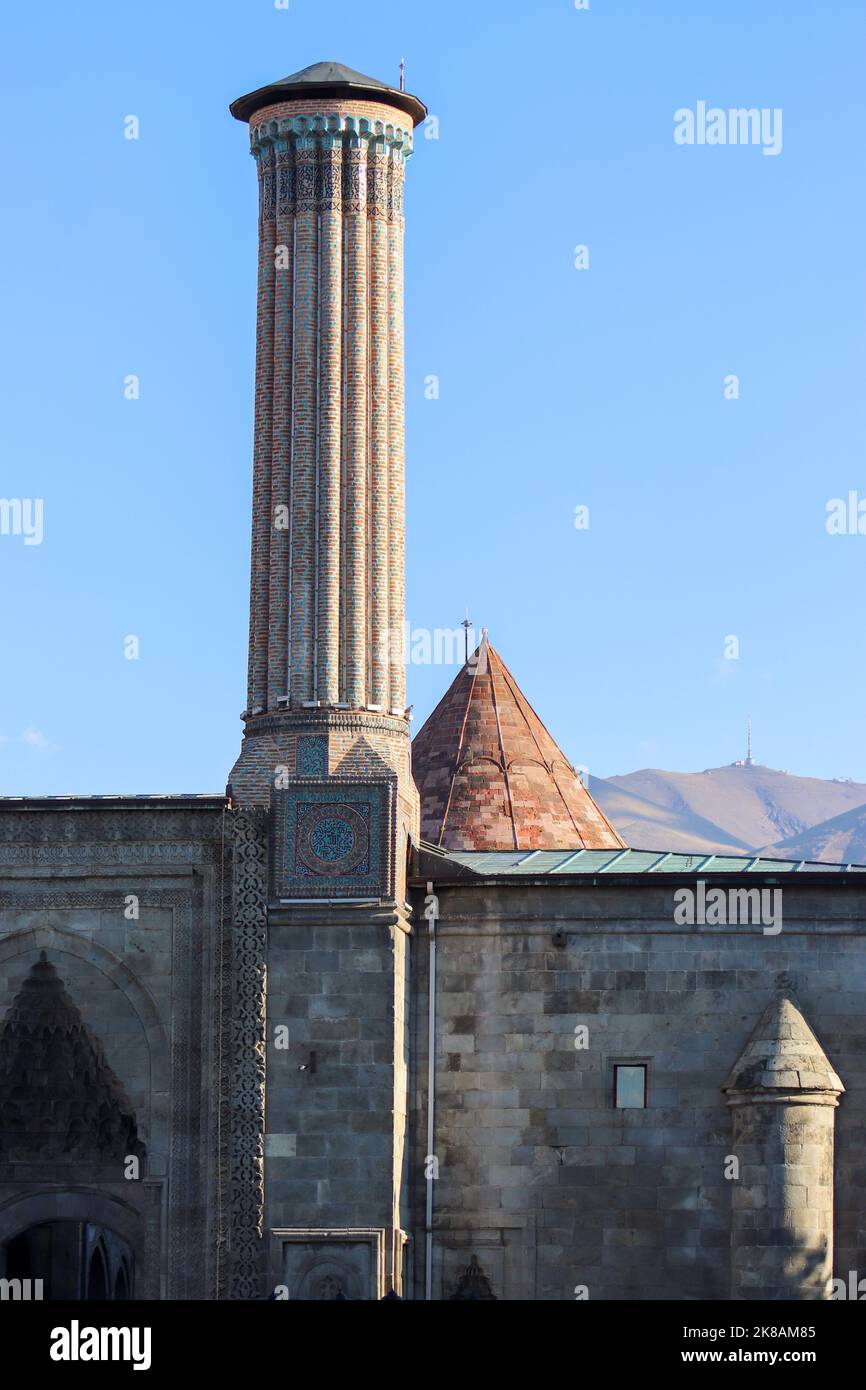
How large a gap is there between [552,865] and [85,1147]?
5.66 m

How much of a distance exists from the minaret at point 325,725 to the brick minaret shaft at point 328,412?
0.02m

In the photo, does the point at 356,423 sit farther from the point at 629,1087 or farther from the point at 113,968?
the point at 629,1087

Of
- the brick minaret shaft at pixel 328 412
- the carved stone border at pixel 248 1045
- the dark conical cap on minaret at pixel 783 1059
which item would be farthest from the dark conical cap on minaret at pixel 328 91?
the dark conical cap on minaret at pixel 783 1059

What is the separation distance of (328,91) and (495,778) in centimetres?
1054

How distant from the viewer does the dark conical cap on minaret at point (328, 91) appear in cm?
2978

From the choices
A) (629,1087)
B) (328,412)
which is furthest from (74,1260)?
(328,412)

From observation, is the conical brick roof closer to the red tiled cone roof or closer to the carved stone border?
the carved stone border

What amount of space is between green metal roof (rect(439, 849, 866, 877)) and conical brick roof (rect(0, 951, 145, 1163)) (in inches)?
167

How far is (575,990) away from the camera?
91.6 feet

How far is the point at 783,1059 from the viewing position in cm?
2698

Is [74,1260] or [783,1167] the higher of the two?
[783,1167]

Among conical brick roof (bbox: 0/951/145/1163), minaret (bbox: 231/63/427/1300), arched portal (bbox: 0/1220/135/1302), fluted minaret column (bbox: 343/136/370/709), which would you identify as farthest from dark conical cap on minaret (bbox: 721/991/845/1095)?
arched portal (bbox: 0/1220/135/1302)

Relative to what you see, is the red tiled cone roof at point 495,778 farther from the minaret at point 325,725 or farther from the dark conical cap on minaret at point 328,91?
the dark conical cap on minaret at point 328,91
